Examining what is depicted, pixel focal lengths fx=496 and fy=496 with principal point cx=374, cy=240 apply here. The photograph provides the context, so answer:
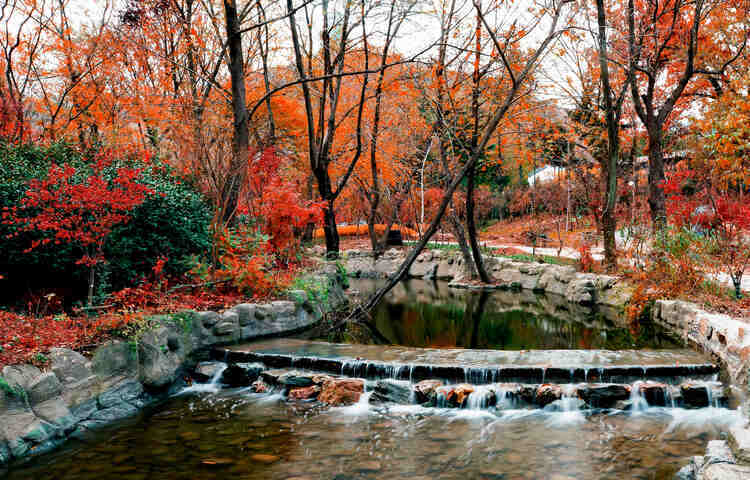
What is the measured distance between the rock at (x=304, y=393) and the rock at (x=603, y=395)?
2.94 meters

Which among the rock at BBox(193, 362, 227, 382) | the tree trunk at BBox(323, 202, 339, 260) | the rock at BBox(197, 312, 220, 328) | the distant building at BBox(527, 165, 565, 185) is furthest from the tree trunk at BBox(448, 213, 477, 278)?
the distant building at BBox(527, 165, 565, 185)

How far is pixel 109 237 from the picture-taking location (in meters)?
6.54

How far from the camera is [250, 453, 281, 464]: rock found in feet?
13.7

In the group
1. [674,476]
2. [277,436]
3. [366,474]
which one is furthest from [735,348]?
[277,436]

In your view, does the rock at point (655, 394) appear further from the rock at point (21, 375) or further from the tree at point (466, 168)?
the rock at point (21, 375)

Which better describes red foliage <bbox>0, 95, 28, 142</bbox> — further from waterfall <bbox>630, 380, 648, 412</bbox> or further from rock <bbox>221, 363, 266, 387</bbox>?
waterfall <bbox>630, 380, 648, 412</bbox>

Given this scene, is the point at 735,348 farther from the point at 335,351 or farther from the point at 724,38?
the point at 724,38

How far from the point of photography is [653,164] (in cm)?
1070

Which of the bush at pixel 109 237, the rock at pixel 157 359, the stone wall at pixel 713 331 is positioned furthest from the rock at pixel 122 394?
the stone wall at pixel 713 331

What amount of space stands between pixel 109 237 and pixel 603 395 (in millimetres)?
6318

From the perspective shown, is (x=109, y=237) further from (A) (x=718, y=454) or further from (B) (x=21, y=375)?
(A) (x=718, y=454)

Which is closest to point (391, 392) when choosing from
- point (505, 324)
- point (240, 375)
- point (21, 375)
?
point (240, 375)

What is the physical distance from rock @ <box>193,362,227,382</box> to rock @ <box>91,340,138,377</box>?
0.96 metres

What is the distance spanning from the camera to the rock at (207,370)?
6.28 m
